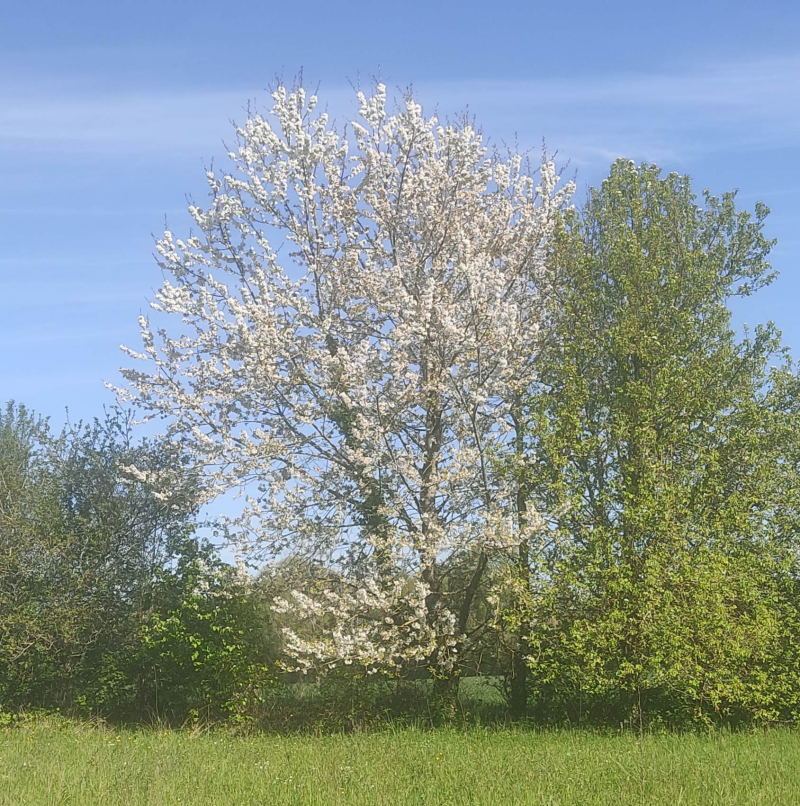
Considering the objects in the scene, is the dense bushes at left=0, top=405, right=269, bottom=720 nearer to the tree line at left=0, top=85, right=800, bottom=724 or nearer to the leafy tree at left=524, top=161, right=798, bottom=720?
the tree line at left=0, top=85, right=800, bottom=724

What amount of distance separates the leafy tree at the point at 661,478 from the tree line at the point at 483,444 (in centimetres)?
6

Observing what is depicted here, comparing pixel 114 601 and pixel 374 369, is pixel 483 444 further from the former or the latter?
pixel 114 601

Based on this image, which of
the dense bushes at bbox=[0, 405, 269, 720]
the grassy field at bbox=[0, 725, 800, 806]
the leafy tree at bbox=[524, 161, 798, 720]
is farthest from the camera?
the dense bushes at bbox=[0, 405, 269, 720]

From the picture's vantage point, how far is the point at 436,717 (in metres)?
16.0

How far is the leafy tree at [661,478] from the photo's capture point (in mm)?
14312

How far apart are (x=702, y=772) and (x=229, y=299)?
10960 mm

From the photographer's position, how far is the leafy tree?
47.0 ft

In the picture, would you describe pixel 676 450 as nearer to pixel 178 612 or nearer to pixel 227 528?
pixel 227 528

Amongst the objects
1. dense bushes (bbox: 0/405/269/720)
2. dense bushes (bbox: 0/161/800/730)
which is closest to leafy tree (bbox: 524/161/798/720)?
dense bushes (bbox: 0/161/800/730)

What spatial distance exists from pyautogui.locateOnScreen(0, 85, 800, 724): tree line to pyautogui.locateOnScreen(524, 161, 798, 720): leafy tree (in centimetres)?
6

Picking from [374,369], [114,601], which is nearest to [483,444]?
[374,369]

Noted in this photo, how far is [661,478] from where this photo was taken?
15.1m

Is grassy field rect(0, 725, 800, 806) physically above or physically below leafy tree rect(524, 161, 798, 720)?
below

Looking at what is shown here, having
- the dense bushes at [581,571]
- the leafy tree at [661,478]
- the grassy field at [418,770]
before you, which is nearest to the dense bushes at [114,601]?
the dense bushes at [581,571]
